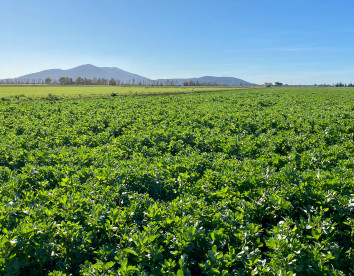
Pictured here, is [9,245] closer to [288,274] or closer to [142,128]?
[288,274]

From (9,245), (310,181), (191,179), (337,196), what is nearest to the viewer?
(9,245)

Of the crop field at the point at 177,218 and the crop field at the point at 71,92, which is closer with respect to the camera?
the crop field at the point at 177,218

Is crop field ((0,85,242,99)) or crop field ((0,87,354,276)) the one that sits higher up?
crop field ((0,85,242,99))

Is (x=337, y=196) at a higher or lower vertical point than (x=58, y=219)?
higher

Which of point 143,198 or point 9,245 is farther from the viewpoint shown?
point 143,198

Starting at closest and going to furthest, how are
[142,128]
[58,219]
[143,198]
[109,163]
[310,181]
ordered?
[58,219], [143,198], [310,181], [109,163], [142,128]

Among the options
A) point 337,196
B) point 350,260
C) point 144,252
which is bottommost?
point 350,260

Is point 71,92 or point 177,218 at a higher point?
point 71,92

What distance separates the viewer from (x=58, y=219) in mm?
5082

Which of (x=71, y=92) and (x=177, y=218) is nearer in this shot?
(x=177, y=218)

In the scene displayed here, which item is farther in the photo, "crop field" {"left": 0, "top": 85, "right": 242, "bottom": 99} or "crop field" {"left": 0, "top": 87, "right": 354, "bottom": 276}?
"crop field" {"left": 0, "top": 85, "right": 242, "bottom": 99}

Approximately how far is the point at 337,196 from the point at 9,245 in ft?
20.6

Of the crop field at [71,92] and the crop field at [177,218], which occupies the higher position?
the crop field at [71,92]

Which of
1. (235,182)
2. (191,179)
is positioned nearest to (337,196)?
(235,182)
